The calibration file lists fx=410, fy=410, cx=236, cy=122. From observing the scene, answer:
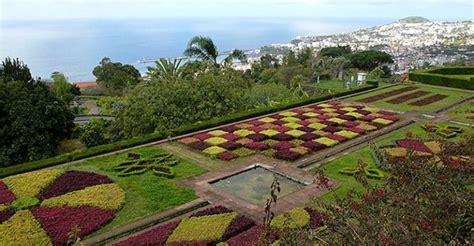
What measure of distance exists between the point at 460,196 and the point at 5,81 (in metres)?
22.9

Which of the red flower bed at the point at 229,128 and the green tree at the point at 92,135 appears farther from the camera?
the green tree at the point at 92,135

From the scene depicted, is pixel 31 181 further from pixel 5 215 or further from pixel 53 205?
pixel 5 215

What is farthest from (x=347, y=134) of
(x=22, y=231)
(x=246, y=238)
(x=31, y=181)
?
(x=22, y=231)

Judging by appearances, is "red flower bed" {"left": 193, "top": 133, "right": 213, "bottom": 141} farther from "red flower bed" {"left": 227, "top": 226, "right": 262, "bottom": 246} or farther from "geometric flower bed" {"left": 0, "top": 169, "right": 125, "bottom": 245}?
"red flower bed" {"left": 227, "top": 226, "right": 262, "bottom": 246}

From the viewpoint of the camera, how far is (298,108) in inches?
899

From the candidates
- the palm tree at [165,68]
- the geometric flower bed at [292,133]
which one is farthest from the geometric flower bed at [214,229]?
the palm tree at [165,68]

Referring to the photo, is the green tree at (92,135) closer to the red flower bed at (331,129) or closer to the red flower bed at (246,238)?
the red flower bed at (331,129)

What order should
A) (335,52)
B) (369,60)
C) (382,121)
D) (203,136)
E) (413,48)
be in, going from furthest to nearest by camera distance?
1. (413,48)
2. (335,52)
3. (369,60)
4. (382,121)
5. (203,136)

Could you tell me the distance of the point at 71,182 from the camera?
12.4 metres

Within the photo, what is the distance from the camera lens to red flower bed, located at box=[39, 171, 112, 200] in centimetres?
1176

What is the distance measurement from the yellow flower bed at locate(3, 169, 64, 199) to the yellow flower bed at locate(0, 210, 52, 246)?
145 cm

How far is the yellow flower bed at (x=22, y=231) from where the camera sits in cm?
923

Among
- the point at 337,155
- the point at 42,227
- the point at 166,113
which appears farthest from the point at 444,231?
the point at 166,113

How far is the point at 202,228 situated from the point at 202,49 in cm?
2360
